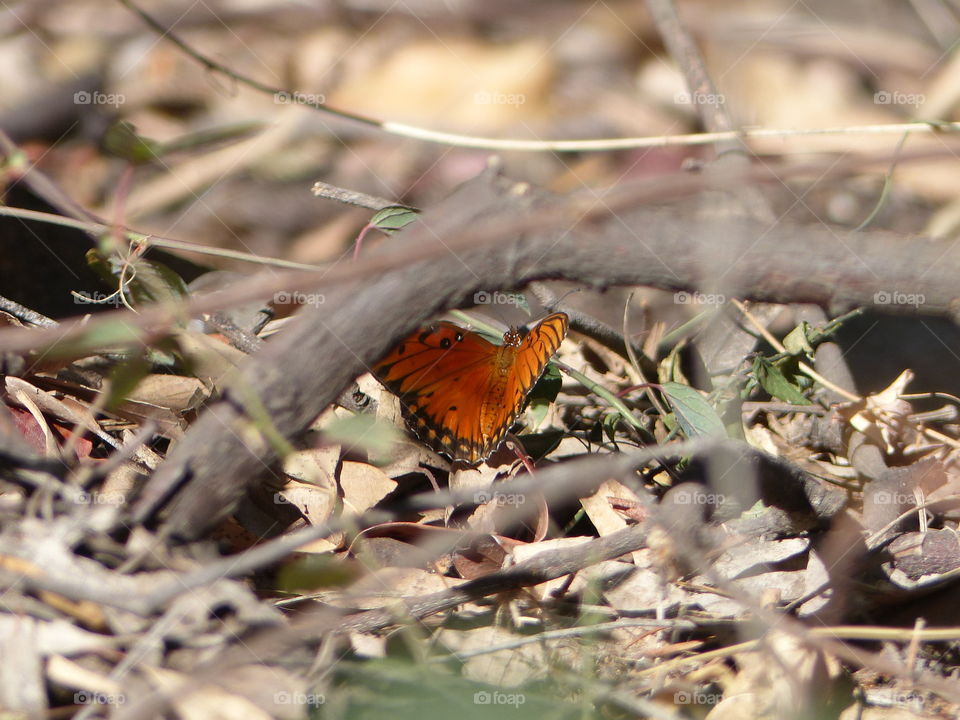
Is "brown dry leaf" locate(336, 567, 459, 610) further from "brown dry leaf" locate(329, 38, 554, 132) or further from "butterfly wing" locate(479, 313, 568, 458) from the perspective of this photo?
"brown dry leaf" locate(329, 38, 554, 132)

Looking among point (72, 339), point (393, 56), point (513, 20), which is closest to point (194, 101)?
point (393, 56)

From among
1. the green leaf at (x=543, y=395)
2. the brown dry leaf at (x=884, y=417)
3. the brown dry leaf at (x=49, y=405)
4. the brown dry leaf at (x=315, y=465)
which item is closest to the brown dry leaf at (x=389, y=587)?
the brown dry leaf at (x=315, y=465)

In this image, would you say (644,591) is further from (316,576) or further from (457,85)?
(457,85)

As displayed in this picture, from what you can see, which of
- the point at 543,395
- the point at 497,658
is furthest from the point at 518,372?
the point at 497,658

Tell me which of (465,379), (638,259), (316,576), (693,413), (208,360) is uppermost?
(465,379)

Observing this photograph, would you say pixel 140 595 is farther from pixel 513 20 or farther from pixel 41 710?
pixel 513 20

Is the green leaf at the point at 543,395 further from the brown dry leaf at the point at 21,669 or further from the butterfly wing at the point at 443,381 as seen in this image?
the brown dry leaf at the point at 21,669
